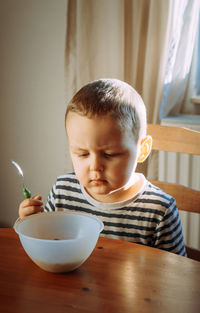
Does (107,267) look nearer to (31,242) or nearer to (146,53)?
(31,242)

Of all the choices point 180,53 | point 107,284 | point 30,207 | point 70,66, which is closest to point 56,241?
point 107,284

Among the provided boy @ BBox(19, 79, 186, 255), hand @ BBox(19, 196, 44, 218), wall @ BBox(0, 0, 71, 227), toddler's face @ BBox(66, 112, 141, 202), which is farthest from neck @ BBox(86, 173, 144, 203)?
wall @ BBox(0, 0, 71, 227)

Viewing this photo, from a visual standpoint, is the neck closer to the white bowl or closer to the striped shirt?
the striped shirt

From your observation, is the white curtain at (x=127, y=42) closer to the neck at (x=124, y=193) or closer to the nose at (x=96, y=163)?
the neck at (x=124, y=193)

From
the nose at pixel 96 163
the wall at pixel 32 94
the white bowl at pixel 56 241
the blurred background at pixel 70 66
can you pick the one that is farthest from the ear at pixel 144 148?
the wall at pixel 32 94

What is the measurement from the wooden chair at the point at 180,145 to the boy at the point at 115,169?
0.18m

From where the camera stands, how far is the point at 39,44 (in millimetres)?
2346

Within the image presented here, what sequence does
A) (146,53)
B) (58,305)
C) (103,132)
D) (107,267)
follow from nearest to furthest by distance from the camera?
1. (58,305)
2. (107,267)
3. (103,132)
4. (146,53)

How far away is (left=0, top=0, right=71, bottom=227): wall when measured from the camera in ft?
7.59

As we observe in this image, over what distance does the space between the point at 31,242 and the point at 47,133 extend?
1690 millimetres

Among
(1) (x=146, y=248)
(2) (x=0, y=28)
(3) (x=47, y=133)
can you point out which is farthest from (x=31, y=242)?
(2) (x=0, y=28)

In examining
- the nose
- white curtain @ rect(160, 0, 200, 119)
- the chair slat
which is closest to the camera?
the nose

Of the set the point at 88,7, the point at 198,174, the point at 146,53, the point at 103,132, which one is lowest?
the point at 198,174

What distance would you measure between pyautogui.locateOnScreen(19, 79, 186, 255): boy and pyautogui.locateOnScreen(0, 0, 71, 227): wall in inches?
42.4
